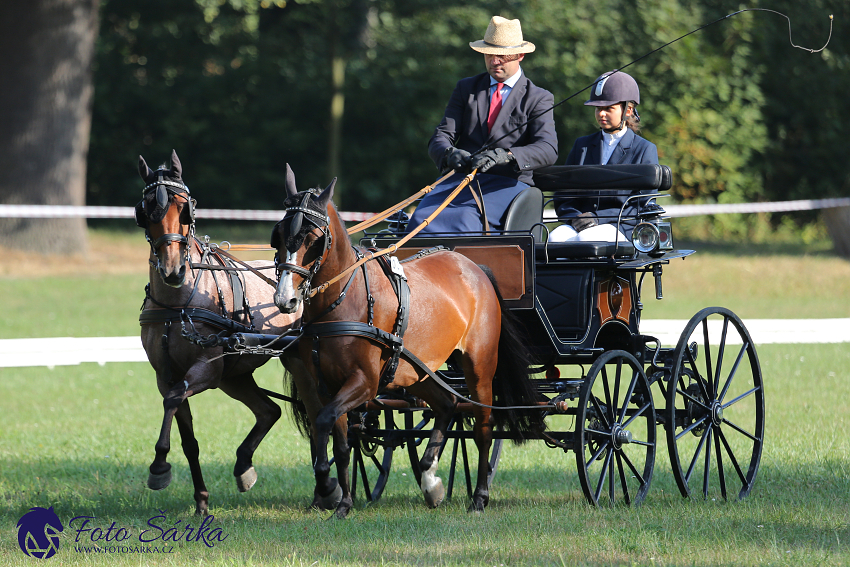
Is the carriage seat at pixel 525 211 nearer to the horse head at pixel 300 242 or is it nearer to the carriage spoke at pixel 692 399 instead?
the carriage spoke at pixel 692 399

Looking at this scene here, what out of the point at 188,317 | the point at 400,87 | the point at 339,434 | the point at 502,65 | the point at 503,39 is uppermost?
the point at 400,87

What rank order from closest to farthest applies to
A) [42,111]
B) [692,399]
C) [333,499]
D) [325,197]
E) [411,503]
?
[325,197] → [333,499] → [692,399] → [411,503] → [42,111]

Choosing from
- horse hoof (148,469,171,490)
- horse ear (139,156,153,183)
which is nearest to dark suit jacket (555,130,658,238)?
horse ear (139,156,153,183)

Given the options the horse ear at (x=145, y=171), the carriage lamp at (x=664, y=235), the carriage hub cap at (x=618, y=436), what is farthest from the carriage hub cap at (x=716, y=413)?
the horse ear at (x=145, y=171)

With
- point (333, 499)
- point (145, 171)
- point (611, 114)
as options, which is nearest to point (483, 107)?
point (611, 114)

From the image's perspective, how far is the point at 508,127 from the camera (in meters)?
6.93

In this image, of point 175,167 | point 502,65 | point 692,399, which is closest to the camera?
point 175,167

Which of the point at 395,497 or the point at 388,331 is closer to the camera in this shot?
the point at 388,331

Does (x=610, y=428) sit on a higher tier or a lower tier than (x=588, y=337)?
lower

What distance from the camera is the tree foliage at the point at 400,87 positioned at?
22047mm

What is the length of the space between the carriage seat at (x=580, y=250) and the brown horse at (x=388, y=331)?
1.40 ft

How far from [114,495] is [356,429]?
1.77 m

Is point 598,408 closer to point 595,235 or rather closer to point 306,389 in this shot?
point 595,235

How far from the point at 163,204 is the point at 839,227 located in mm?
17309
